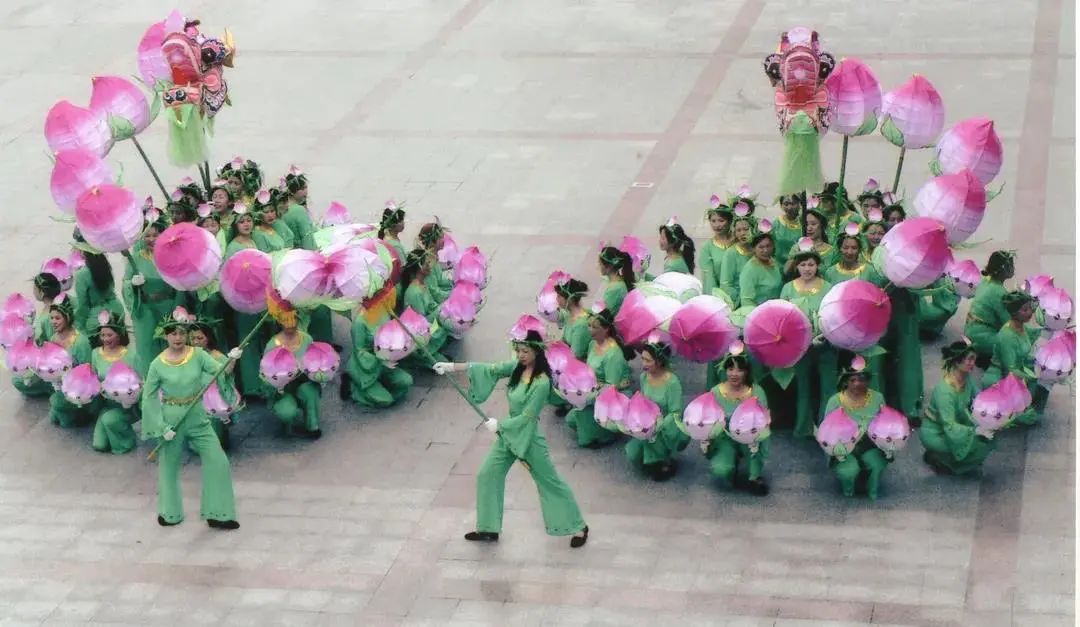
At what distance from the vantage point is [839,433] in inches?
384

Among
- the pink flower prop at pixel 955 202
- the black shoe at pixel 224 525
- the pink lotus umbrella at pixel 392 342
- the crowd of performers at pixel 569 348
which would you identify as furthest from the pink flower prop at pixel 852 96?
the black shoe at pixel 224 525

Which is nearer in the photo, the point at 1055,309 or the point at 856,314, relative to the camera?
the point at 856,314

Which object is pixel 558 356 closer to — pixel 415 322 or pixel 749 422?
pixel 749 422

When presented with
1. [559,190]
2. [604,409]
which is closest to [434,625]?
[604,409]

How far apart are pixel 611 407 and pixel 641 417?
0.22 meters

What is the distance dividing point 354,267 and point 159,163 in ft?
27.2

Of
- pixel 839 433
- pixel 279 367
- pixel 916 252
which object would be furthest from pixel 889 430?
pixel 279 367

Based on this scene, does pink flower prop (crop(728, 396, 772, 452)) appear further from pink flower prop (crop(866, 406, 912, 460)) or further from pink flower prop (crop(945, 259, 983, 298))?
pink flower prop (crop(945, 259, 983, 298))

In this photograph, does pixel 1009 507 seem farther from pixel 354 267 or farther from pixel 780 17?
pixel 780 17

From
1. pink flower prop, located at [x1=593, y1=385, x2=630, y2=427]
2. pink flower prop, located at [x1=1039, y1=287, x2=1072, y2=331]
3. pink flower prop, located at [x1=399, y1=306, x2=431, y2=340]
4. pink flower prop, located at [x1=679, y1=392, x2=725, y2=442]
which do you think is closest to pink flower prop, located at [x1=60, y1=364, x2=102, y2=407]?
pink flower prop, located at [x1=399, y1=306, x2=431, y2=340]

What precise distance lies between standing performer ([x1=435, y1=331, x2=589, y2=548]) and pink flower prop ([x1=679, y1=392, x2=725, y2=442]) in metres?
0.84

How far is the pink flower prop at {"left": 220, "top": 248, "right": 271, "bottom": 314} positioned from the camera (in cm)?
1083

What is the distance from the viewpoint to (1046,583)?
29.8 ft

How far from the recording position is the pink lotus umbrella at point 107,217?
35.1 feet
